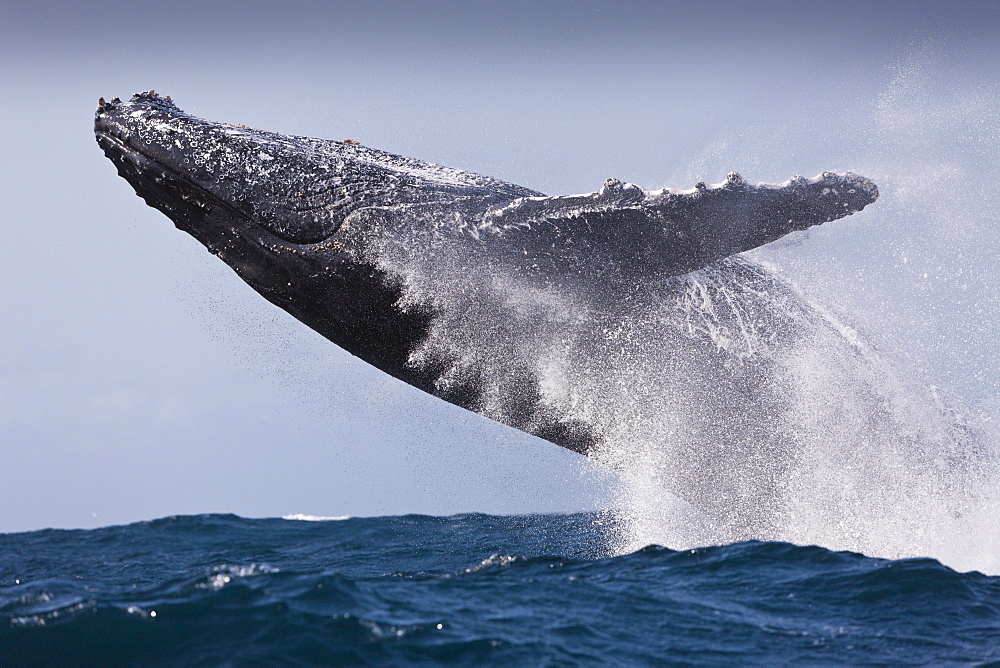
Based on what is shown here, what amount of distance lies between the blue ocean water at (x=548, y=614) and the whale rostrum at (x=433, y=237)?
1715 mm

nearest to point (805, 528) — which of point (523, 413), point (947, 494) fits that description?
point (947, 494)

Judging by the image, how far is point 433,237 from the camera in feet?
28.2

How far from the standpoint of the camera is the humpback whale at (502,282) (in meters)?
8.45

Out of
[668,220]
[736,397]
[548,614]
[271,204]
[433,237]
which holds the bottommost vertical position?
[548,614]

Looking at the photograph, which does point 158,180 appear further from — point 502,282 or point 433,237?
point 502,282

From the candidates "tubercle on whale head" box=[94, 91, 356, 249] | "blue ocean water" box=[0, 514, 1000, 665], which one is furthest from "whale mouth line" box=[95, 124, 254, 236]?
"blue ocean water" box=[0, 514, 1000, 665]

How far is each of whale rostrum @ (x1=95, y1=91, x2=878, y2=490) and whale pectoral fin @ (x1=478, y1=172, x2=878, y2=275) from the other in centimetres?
1

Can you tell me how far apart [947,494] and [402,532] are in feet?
30.7

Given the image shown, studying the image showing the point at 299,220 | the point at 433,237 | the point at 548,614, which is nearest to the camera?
the point at 548,614

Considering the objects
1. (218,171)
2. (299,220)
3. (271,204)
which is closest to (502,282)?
(299,220)

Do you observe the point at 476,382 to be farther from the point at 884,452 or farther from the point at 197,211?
the point at 884,452

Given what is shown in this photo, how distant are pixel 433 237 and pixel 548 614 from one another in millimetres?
3601

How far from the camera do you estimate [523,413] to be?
911cm

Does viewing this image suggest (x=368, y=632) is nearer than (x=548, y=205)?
Yes
